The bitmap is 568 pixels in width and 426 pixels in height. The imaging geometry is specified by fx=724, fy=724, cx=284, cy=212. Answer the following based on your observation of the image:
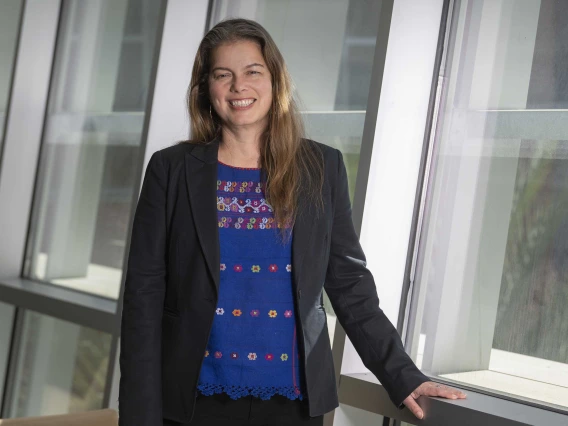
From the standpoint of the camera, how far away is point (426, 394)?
1.90 m

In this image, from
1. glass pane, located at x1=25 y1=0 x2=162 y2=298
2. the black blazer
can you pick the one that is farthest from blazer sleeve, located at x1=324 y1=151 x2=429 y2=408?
glass pane, located at x1=25 y1=0 x2=162 y2=298

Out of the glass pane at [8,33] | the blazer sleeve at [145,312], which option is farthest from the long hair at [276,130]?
the glass pane at [8,33]

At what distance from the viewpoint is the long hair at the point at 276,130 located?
1.91 meters

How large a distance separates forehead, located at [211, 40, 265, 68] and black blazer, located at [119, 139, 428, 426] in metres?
0.24

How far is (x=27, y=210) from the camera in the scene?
438 cm

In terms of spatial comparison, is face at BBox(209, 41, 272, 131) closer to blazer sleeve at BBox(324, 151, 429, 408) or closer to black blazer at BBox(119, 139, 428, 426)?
black blazer at BBox(119, 139, 428, 426)

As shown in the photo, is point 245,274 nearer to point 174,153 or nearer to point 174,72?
point 174,153

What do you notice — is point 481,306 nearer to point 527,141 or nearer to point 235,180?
point 527,141

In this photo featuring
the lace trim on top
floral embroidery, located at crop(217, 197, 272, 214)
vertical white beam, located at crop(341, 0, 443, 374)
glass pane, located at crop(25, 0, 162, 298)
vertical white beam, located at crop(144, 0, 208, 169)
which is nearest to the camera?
the lace trim on top

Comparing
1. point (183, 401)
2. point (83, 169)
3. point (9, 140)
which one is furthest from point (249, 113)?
point (9, 140)

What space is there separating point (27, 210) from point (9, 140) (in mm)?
431

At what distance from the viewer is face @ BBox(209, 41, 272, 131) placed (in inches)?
76.2

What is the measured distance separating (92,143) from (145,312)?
2.46 metres

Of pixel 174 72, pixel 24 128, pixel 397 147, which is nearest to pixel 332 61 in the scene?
pixel 397 147
